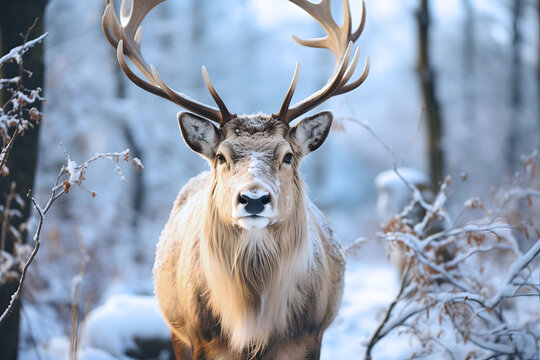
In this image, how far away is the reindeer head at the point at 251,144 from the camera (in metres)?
3.03

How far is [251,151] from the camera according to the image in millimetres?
3363

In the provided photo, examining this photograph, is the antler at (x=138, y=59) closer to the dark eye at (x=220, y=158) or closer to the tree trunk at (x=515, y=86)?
the dark eye at (x=220, y=158)

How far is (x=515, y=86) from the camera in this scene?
15656 millimetres

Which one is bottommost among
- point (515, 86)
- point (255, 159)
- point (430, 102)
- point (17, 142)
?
point (255, 159)

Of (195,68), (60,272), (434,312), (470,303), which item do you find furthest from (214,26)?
(470,303)

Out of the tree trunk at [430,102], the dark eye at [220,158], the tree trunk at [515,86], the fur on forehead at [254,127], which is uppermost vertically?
the tree trunk at [515,86]

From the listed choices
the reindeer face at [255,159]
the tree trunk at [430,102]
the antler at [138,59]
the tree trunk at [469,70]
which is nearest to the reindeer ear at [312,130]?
the reindeer face at [255,159]

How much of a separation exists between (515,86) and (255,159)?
1497 cm

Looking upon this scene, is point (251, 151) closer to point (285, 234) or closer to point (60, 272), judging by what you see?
point (285, 234)

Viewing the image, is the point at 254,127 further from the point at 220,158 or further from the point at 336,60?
the point at 336,60

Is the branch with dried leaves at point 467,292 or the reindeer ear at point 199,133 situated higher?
the reindeer ear at point 199,133

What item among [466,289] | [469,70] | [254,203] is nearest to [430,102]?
[466,289]

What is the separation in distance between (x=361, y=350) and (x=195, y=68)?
14.5 m

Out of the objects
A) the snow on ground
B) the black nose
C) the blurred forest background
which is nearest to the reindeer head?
the black nose
